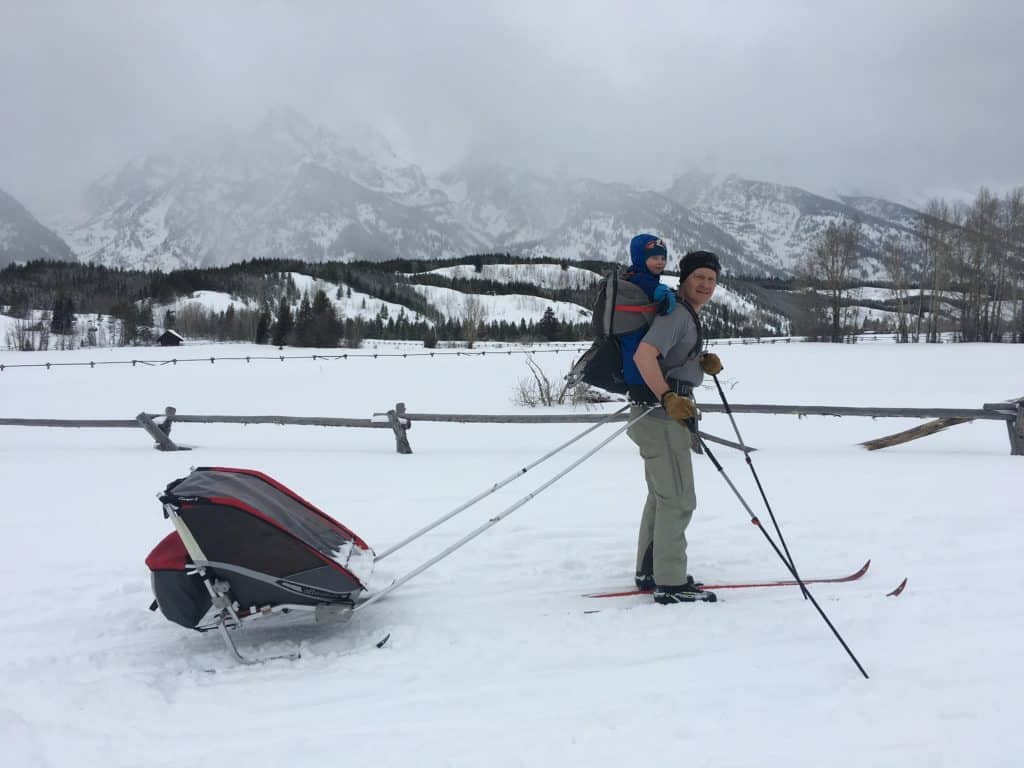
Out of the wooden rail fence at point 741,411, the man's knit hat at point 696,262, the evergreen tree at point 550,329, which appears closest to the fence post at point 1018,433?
the wooden rail fence at point 741,411

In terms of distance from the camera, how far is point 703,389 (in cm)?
1861

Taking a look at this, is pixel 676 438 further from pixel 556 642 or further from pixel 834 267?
pixel 834 267

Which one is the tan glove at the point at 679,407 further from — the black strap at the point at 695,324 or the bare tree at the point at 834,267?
the bare tree at the point at 834,267

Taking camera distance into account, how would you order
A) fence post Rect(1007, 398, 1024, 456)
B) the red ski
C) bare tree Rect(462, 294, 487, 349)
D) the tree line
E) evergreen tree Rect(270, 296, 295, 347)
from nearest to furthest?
the red ski
fence post Rect(1007, 398, 1024, 456)
the tree line
evergreen tree Rect(270, 296, 295, 347)
bare tree Rect(462, 294, 487, 349)

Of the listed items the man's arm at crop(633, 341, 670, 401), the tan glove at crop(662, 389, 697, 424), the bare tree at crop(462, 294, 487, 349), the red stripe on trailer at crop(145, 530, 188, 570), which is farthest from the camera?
the bare tree at crop(462, 294, 487, 349)

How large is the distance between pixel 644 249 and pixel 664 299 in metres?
0.37

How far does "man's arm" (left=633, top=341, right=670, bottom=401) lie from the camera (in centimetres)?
345

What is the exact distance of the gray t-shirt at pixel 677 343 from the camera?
11.4ft

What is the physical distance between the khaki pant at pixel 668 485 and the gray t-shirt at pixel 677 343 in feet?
1.04

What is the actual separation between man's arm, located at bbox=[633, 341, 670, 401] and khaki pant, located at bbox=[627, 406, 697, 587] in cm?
29

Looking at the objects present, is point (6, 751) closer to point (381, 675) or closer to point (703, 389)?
point (381, 675)

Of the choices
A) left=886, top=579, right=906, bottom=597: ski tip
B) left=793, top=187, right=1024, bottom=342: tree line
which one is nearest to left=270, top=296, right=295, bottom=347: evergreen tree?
left=793, top=187, right=1024, bottom=342: tree line

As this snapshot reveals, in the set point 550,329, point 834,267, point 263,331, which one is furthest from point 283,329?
point 834,267

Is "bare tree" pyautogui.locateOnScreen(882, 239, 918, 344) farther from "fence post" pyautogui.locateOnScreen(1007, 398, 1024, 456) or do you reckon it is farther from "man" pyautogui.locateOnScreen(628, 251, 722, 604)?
"man" pyautogui.locateOnScreen(628, 251, 722, 604)
